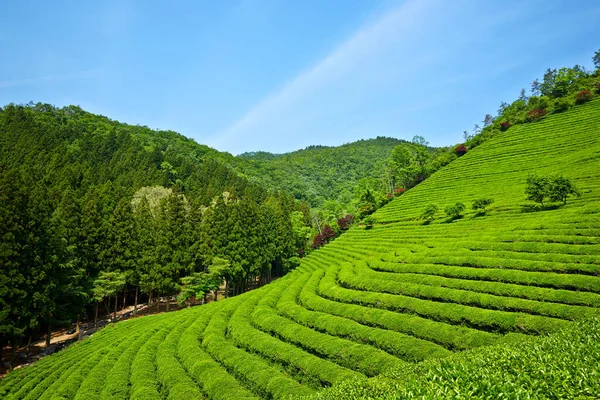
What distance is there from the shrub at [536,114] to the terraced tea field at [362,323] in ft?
163

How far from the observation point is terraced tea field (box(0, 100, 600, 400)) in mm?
15539

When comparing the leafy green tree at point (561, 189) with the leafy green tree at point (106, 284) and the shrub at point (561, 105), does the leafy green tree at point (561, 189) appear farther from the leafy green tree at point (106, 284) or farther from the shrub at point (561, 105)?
the shrub at point (561, 105)

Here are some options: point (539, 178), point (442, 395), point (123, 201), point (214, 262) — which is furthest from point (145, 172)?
point (442, 395)

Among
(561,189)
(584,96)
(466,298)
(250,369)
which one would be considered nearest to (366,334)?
(250,369)

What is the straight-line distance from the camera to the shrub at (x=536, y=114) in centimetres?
7588

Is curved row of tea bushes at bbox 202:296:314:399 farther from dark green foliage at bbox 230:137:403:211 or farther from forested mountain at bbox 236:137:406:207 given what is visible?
dark green foliage at bbox 230:137:403:211

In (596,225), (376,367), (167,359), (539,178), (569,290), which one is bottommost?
(167,359)

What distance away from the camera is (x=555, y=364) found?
735 cm

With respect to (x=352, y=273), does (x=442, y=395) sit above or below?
above

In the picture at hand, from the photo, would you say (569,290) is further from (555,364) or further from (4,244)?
(4,244)

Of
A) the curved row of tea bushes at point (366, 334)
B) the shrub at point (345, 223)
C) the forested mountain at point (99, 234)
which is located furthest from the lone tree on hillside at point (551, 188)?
the shrub at point (345, 223)

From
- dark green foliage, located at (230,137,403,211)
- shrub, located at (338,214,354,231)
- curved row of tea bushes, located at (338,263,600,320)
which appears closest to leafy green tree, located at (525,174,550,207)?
curved row of tea bushes, located at (338,263,600,320)

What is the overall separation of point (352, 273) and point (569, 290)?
15.5 m

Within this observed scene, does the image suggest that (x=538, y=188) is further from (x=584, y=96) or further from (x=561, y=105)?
(x=584, y=96)
